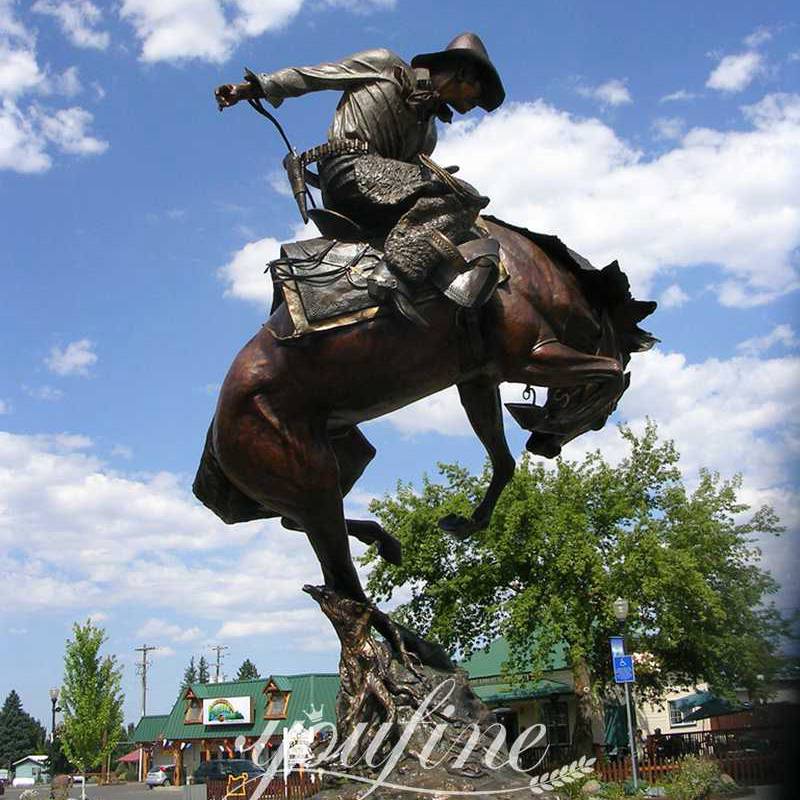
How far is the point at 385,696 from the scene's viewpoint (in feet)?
17.2

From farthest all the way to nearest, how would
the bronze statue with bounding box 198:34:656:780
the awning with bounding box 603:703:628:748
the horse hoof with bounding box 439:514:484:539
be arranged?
the awning with bounding box 603:703:628:748 → the horse hoof with bounding box 439:514:484:539 → the bronze statue with bounding box 198:34:656:780

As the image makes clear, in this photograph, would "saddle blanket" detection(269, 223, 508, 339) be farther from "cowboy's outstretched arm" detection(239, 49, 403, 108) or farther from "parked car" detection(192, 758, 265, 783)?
"parked car" detection(192, 758, 265, 783)

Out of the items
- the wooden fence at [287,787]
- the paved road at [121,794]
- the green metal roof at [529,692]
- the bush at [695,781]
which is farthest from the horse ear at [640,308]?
the green metal roof at [529,692]

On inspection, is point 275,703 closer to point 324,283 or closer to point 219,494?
point 219,494

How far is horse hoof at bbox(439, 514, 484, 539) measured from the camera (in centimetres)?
629

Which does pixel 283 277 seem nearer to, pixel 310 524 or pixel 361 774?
pixel 310 524

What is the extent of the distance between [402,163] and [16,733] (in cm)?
9712

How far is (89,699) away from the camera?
3322 centimetres

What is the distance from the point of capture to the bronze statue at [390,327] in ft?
17.1

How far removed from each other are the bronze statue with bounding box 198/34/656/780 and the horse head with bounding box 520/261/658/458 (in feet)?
0.03

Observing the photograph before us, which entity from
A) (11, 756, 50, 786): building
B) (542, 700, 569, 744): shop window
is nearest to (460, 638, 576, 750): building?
(542, 700, 569, 744): shop window

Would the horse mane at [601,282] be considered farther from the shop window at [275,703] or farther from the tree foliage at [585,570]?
the shop window at [275,703]

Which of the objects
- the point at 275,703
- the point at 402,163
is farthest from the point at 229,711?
the point at 402,163

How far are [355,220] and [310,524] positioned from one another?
186 centimetres
